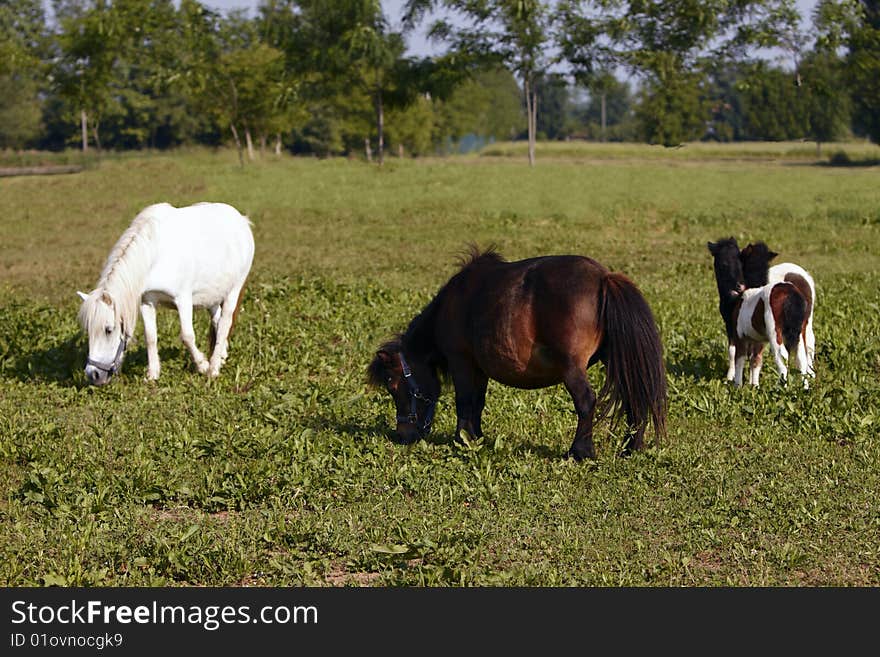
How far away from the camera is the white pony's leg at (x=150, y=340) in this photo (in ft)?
36.6

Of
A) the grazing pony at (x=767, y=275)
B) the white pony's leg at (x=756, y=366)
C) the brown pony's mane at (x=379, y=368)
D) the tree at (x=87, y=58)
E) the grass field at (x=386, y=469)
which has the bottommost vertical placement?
the grass field at (x=386, y=469)

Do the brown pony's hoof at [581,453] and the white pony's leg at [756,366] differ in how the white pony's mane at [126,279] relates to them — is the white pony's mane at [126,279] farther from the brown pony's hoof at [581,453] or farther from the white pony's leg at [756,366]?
the white pony's leg at [756,366]

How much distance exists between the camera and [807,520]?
21.0 feet

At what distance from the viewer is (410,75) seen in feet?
149

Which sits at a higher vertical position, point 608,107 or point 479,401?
point 608,107

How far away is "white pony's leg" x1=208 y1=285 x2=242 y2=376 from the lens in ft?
38.0

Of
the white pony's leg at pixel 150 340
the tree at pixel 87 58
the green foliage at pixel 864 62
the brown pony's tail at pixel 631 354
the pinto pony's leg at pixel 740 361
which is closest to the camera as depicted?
the brown pony's tail at pixel 631 354

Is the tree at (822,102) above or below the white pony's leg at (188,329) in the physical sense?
above

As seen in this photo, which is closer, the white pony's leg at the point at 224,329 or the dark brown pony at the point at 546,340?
the dark brown pony at the point at 546,340

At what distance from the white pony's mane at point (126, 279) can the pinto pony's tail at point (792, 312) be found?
617 cm

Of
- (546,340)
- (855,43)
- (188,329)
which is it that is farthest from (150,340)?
(855,43)

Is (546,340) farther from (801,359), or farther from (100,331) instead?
(100,331)

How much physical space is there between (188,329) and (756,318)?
5.80 meters

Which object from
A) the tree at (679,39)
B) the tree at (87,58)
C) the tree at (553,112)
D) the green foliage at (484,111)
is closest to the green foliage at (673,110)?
the tree at (679,39)
